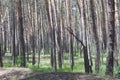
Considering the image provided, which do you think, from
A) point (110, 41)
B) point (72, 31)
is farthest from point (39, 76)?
point (72, 31)

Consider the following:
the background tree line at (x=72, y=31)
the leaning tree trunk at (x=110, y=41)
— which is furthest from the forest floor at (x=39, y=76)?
the background tree line at (x=72, y=31)

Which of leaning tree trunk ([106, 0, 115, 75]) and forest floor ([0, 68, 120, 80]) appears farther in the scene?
leaning tree trunk ([106, 0, 115, 75])

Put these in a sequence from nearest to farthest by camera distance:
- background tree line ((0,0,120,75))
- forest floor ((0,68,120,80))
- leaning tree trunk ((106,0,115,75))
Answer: forest floor ((0,68,120,80)), leaning tree trunk ((106,0,115,75)), background tree line ((0,0,120,75))

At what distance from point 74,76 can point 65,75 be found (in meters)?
0.38

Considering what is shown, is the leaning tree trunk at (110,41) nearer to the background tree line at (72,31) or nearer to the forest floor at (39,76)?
the background tree line at (72,31)

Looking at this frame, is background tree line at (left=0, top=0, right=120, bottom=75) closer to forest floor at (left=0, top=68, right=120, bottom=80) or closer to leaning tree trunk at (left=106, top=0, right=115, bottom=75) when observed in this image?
leaning tree trunk at (left=106, top=0, right=115, bottom=75)

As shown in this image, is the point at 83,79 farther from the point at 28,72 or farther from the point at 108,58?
the point at 28,72

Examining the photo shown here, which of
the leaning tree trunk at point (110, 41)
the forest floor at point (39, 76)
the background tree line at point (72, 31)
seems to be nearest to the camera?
the forest floor at point (39, 76)

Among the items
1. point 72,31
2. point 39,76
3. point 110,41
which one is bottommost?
point 39,76

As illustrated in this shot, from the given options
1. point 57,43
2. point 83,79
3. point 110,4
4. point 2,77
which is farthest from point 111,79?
point 57,43

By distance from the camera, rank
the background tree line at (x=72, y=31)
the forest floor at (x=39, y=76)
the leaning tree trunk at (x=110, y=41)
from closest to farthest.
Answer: the forest floor at (x=39, y=76) < the leaning tree trunk at (x=110, y=41) < the background tree line at (x=72, y=31)

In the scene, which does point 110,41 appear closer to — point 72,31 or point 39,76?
point 39,76

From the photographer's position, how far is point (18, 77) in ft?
33.1

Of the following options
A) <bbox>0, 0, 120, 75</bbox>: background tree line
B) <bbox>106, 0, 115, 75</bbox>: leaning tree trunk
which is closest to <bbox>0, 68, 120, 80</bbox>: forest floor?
<bbox>106, 0, 115, 75</bbox>: leaning tree trunk
